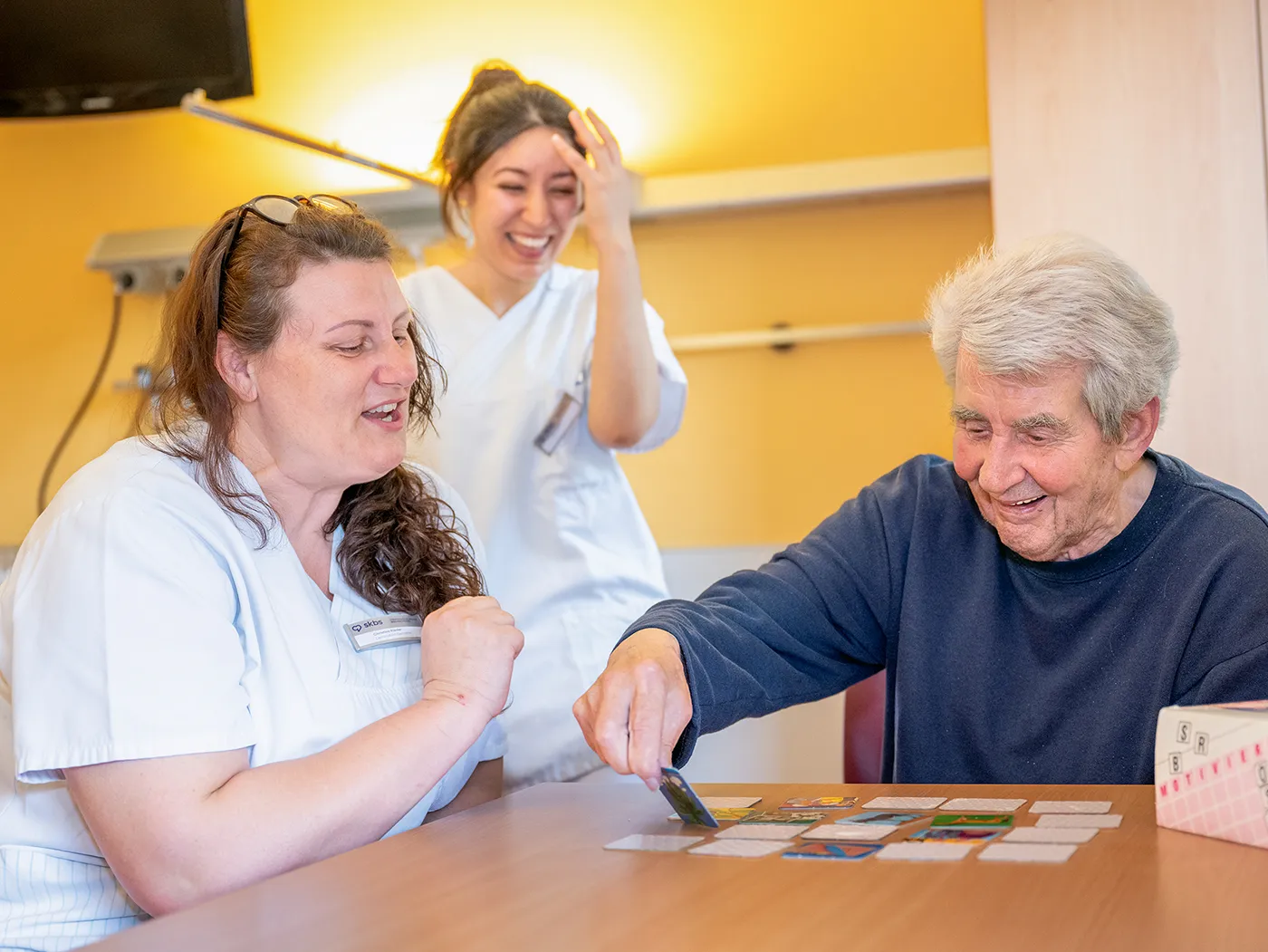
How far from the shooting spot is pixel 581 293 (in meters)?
2.14

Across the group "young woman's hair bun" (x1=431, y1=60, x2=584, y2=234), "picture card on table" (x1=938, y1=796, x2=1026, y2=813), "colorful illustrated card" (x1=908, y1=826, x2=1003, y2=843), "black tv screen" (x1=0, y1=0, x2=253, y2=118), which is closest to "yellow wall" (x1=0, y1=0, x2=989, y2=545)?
"black tv screen" (x1=0, y1=0, x2=253, y2=118)

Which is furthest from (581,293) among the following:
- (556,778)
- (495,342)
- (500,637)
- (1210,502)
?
(1210,502)

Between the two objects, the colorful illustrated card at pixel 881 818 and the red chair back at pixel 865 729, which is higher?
the colorful illustrated card at pixel 881 818

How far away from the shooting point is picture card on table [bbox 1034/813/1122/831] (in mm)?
1031

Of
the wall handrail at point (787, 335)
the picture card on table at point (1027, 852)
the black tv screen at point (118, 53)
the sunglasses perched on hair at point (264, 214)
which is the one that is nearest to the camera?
the picture card on table at point (1027, 852)

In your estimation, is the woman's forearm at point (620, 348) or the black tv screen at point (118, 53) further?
the black tv screen at point (118, 53)

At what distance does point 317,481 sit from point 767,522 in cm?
162

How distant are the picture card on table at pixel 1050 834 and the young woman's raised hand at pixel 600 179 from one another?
1187 mm

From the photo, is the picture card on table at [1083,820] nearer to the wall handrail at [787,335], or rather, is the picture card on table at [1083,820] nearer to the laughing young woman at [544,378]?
the laughing young woman at [544,378]

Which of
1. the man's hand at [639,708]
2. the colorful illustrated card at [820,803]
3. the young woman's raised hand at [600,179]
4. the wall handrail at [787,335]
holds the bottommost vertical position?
the colorful illustrated card at [820,803]

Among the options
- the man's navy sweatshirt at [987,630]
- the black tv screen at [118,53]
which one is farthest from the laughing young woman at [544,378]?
the black tv screen at [118,53]

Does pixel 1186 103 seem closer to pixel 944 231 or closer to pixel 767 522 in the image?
pixel 944 231

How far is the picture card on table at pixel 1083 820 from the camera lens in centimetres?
103

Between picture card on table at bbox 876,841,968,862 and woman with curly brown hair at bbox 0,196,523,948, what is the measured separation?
433 millimetres
